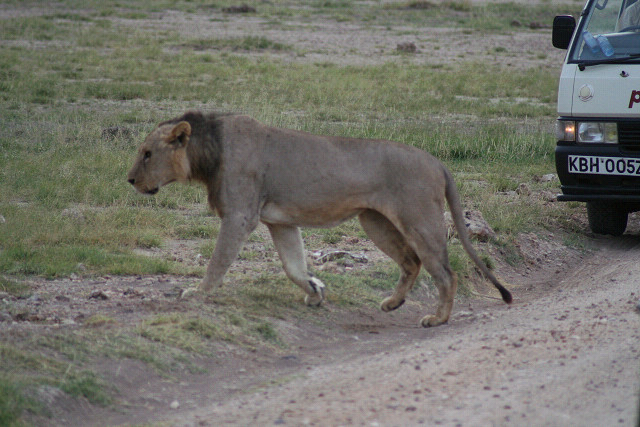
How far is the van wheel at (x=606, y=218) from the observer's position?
9078 millimetres

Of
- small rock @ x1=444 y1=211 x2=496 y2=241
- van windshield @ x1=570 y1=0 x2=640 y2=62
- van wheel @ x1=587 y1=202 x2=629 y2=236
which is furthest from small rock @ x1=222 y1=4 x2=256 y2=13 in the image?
small rock @ x1=444 y1=211 x2=496 y2=241

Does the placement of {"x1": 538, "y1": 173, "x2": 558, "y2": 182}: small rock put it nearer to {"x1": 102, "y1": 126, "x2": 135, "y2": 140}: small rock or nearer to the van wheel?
the van wheel

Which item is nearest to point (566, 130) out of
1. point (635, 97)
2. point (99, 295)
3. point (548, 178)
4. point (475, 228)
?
point (635, 97)

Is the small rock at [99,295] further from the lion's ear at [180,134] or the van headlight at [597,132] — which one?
the van headlight at [597,132]

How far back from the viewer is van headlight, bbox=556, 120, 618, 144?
8.20 m

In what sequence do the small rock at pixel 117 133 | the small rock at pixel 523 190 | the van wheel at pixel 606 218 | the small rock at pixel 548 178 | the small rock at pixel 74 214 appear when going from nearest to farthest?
the small rock at pixel 74 214 → the van wheel at pixel 606 218 → the small rock at pixel 523 190 → the small rock at pixel 548 178 → the small rock at pixel 117 133

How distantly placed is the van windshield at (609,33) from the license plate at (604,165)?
914 mm

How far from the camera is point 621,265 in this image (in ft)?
26.4

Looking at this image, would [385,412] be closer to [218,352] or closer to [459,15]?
[218,352]

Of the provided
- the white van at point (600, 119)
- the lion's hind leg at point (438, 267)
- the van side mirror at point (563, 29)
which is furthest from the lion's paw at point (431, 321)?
the van side mirror at point (563, 29)

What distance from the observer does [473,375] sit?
4.99 metres

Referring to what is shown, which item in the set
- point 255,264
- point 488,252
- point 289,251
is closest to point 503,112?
point 488,252

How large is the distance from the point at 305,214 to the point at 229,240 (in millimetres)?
569

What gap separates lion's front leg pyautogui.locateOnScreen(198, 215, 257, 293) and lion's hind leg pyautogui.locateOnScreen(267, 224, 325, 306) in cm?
33
